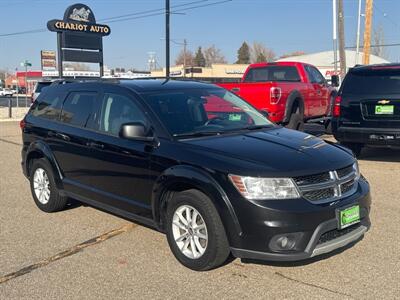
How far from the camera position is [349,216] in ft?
13.6

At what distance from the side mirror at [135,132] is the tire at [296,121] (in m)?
6.55

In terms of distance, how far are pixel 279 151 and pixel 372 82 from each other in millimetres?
5479

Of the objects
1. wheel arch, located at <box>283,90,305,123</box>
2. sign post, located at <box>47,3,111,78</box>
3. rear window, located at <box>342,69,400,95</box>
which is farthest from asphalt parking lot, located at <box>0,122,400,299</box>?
sign post, located at <box>47,3,111,78</box>

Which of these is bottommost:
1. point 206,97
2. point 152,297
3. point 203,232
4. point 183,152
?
point 152,297

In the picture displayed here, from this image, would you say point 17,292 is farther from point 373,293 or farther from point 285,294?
point 373,293

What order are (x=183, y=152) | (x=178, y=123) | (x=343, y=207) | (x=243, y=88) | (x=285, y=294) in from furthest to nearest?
1. (x=243, y=88)
2. (x=178, y=123)
3. (x=183, y=152)
4. (x=343, y=207)
5. (x=285, y=294)

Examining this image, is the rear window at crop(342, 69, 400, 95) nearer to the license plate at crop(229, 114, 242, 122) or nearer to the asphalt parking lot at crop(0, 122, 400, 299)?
the asphalt parking lot at crop(0, 122, 400, 299)

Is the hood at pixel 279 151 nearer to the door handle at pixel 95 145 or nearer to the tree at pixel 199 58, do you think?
the door handle at pixel 95 145

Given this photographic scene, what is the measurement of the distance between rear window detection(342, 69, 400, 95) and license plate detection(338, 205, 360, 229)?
5.19m

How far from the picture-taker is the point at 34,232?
5523 millimetres

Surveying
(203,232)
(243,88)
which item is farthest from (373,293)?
(243,88)

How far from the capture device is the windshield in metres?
4.83

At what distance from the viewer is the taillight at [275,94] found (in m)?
10.1

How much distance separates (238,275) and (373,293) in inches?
42.9
